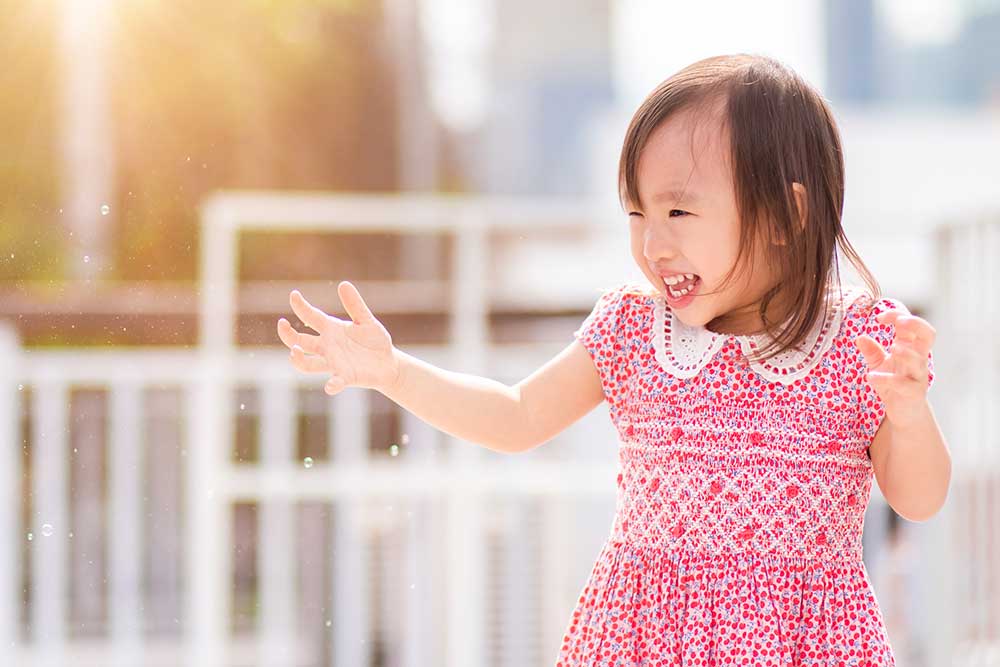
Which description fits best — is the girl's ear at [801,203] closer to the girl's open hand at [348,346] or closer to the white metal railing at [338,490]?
the girl's open hand at [348,346]

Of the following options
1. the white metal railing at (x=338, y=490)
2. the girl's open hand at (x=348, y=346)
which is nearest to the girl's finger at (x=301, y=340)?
the girl's open hand at (x=348, y=346)

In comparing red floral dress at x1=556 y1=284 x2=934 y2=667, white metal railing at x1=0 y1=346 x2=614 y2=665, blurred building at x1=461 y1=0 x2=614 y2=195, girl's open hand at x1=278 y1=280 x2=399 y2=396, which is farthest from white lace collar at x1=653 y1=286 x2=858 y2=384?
blurred building at x1=461 y1=0 x2=614 y2=195

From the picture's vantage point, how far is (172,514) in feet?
9.36

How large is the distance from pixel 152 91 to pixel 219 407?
3.23 feet

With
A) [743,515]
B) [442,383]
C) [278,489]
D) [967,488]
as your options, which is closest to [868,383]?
[743,515]

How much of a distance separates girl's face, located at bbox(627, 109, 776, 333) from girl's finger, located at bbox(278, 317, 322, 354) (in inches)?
11.2

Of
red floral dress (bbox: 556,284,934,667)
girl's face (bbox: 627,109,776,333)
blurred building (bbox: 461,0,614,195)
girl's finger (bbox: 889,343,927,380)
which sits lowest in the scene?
red floral dress (bbox: 556,284,934,667)

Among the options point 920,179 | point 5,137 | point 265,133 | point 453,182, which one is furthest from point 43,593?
point 453,182

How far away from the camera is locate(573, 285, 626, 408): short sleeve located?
1198mm

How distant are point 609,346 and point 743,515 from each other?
0.64 feet

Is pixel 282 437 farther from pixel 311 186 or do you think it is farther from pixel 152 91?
pixel 311 186

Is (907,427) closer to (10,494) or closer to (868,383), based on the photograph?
(868,383)

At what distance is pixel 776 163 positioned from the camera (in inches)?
44.0

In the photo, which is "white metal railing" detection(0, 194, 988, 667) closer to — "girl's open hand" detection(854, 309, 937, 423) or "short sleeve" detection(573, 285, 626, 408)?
"short sleeve" detection(573, 285, 626, 408)
